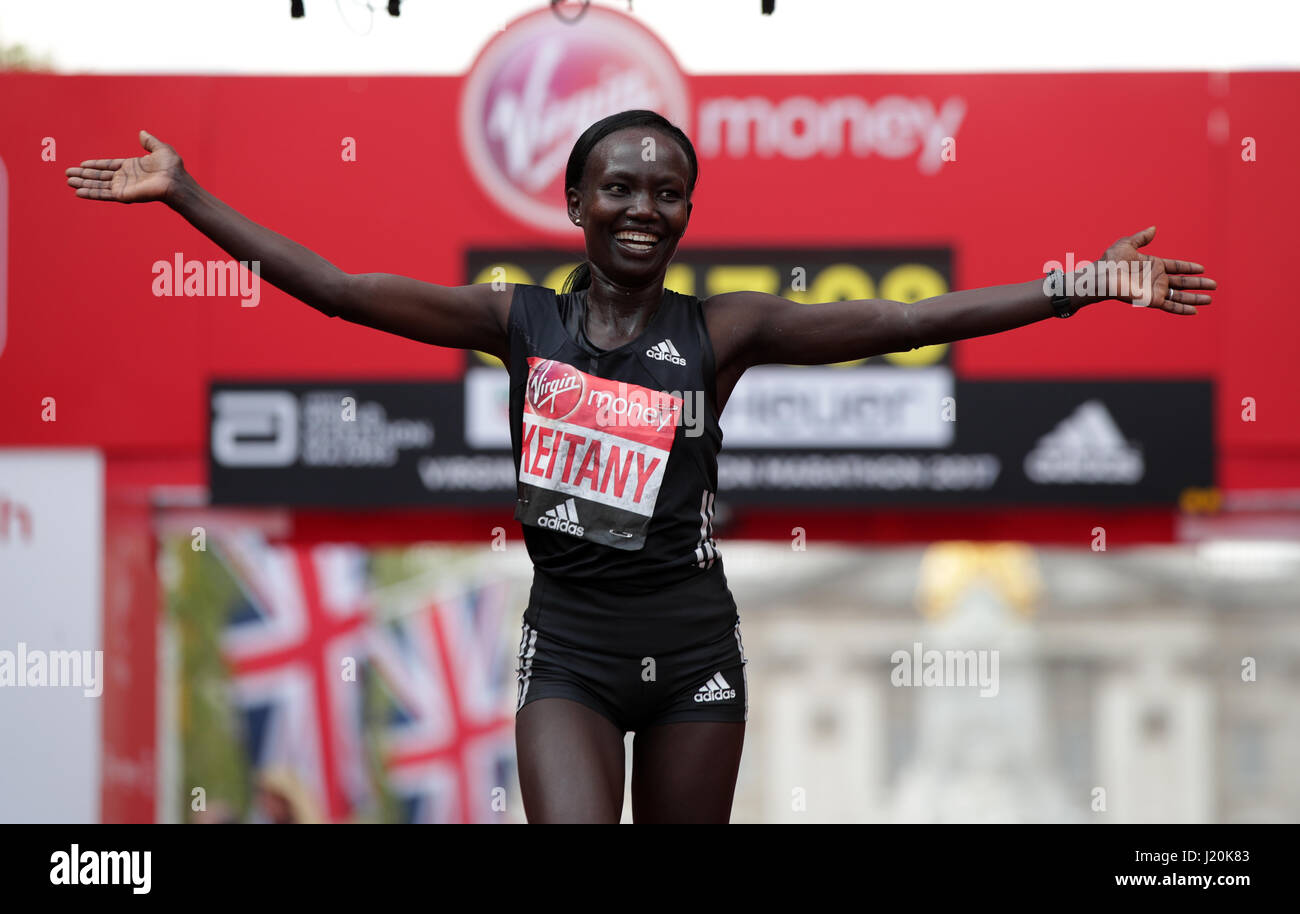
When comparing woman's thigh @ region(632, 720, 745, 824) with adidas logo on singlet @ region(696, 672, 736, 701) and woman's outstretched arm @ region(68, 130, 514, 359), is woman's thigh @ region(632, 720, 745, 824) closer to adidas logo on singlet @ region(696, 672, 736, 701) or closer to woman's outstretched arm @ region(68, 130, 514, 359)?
adidas logo on singlet @ region(696, 672, 736, 701)

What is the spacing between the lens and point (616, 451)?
110 inches

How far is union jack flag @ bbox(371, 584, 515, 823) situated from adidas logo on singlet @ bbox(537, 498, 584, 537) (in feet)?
15.7

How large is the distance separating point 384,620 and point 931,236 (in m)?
3.45

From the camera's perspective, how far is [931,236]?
6684 mm

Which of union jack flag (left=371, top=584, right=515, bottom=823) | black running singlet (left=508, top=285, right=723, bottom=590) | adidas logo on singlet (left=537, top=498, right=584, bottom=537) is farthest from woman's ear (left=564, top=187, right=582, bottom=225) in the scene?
union jack flag (left=371, top=584, right=515, bottom=823)

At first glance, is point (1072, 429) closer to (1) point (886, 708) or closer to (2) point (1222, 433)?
(2) point (1222, 433)

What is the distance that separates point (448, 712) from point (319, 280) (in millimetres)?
4963

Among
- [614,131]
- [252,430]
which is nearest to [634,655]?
[614,131]

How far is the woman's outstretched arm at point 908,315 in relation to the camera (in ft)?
9.46

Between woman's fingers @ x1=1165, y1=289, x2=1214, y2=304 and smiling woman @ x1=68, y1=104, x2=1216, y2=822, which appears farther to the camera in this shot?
woman's fingers @ x1=1165, y1=289, x2=1214, y2=304

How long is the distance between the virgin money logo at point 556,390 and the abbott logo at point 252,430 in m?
4.00

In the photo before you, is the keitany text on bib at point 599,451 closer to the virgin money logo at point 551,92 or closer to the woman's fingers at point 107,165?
the woman's fingers at point 107,165

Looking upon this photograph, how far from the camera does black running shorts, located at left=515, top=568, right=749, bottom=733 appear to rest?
282cm

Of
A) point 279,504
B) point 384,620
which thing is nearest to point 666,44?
point 279,504
